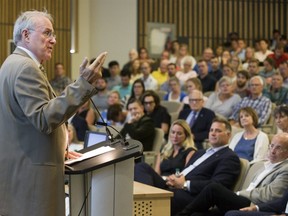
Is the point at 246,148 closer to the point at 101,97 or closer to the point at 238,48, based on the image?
the point at 101,97

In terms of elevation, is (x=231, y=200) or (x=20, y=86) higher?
(x=20, y=86)

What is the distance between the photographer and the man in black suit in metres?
6.91

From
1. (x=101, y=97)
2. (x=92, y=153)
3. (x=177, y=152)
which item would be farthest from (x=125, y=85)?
(x=92, y=153)

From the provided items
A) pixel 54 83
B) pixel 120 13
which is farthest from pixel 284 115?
pixel 120 13

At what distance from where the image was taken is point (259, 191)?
4547 millimetres

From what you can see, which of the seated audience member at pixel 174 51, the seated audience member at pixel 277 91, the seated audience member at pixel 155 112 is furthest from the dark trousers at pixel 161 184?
the seated audience member at pixel 174 51

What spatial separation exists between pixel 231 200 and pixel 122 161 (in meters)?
1.96

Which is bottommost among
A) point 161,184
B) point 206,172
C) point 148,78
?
point 161,184

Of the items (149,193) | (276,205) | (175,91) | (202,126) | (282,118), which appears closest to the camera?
(149,193)

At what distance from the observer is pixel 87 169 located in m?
2.54

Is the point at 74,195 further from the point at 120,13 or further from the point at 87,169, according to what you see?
→ the point at 120,13

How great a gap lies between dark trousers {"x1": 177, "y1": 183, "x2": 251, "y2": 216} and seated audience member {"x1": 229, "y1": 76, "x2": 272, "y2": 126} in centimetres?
263

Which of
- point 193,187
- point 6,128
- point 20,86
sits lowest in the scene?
point 193,187

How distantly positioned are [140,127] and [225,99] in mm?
1520
